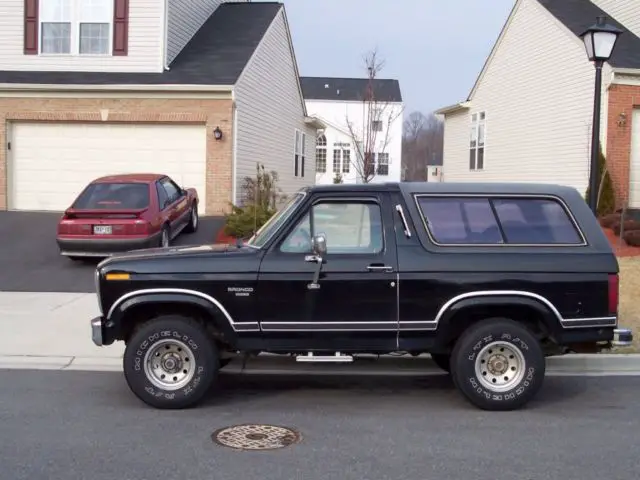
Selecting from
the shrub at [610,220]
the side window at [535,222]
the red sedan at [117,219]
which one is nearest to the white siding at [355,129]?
the shrub at [610,220]

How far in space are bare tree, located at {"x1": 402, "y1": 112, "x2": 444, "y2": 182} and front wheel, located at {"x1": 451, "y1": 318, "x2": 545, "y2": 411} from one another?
7619 cm

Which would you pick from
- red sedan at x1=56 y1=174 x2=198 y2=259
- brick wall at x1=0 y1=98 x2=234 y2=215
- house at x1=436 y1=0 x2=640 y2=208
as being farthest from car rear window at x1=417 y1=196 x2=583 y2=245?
brick wall at x1=0 y1=98 x2=234 y2=215

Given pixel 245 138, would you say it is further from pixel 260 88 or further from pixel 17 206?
pixel 17 206

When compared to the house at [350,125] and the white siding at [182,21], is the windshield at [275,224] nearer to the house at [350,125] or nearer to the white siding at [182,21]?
the white siding at [182,21]

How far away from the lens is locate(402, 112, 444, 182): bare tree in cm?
8481

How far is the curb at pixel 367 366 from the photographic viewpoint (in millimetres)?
7898

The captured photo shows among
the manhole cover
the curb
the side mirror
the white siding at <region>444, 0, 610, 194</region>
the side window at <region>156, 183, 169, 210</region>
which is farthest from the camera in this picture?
the white siding at <region>444, 0, 610, 194</region>

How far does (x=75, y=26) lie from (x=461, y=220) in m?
16.9

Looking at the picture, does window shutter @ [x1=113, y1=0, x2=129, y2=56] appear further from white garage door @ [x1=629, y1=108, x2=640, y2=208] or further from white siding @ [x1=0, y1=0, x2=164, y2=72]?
white garage door @ [x1=629, y1=108, x2=640, y2=208]

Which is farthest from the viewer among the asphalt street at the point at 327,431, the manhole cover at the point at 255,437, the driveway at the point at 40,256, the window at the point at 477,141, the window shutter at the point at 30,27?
the window at the point at 477,141

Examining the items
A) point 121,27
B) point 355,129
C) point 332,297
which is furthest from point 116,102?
point 355,129

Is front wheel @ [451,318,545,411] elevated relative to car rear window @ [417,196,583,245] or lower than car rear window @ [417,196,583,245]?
lower

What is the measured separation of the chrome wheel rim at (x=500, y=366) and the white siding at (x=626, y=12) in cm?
1789

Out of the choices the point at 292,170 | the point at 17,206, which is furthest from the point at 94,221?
the point at 292,170
